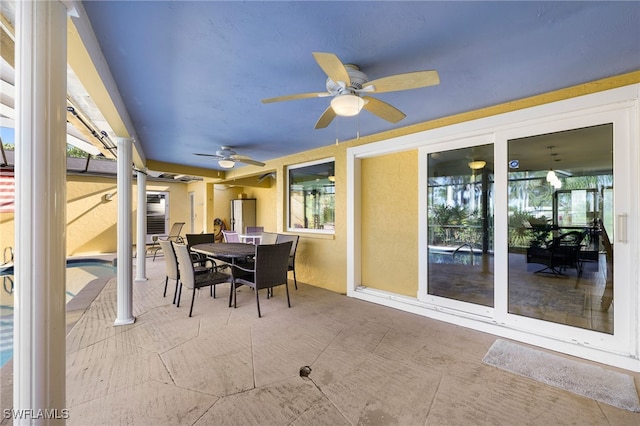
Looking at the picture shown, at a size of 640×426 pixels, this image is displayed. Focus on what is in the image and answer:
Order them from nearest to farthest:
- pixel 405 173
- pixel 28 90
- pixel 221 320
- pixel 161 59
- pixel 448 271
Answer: pixel 28 90, pixel 161 59, pixel 221 320, pixel 448 271, pixel 405 173

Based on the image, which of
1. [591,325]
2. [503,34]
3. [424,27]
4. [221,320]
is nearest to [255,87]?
[424,27]

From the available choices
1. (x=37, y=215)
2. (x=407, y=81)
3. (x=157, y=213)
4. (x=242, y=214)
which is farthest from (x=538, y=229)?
(x=157, y=213)

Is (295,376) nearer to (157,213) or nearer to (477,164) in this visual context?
(477,164)

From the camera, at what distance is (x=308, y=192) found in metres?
5.28

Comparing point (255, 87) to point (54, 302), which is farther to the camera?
point (255, 87)

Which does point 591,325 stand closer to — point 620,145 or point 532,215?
point 532,215

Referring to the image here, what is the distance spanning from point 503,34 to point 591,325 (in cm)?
256

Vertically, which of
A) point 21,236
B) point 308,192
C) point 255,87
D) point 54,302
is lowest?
point 54,302

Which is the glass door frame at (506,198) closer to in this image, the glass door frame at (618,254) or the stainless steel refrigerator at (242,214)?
the glass door frame at (618,254)

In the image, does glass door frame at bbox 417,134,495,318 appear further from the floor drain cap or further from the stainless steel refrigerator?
the stainless steel refrigerator

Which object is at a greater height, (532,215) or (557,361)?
(532,215)

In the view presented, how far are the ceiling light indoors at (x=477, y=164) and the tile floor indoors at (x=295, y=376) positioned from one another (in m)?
1.81

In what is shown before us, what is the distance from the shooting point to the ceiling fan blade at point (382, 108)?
6.91 ft

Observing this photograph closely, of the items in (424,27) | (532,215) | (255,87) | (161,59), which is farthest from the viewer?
(532,215)
